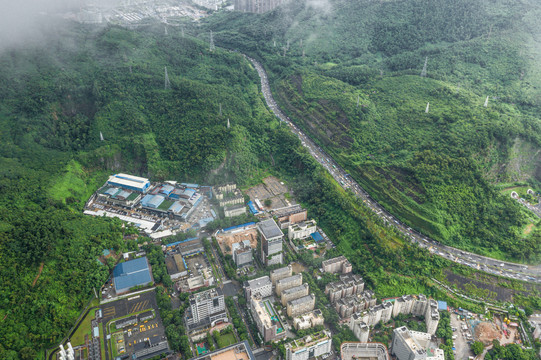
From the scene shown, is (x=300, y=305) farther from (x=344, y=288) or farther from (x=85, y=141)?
(x=85, y=141)

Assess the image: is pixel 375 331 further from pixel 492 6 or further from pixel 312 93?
pixel 492 6

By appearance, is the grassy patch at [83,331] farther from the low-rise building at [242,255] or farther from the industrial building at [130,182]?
the industrial building at [130,182]

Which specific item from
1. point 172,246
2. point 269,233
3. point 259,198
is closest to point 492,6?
point 259,198

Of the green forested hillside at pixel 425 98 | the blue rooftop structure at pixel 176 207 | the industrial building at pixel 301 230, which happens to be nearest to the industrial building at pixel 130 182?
the blue rooftop structure at pixel 176 207

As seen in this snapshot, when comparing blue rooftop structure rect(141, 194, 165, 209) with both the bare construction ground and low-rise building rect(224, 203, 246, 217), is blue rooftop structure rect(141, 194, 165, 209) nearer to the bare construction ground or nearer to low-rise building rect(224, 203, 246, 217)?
low-rise building rect(224, 203, 246, 217)

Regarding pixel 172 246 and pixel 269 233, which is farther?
pixel 172 246

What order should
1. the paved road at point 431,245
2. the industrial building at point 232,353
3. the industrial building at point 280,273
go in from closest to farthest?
the industrial building at point 232,353
the industrial building at point 280,273
the paved road at point 431,245
